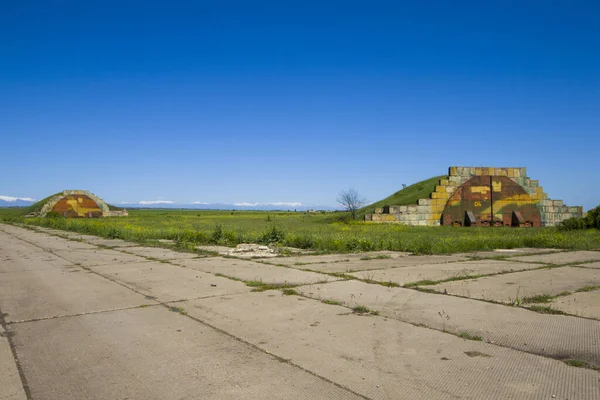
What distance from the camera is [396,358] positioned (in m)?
4.05

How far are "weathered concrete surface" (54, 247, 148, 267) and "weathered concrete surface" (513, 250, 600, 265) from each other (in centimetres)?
1016

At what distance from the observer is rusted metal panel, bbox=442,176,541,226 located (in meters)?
31.8

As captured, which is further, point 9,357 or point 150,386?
point 9,357

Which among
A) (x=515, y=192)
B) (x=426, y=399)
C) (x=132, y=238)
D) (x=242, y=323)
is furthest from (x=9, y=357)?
(x=515, y=192)

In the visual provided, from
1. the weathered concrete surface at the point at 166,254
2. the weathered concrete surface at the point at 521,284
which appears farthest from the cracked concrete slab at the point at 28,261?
the weathered concrete surface at the point at 521,284

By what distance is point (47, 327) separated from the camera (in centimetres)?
536

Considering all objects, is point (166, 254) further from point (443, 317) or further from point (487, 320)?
point (487, 320)

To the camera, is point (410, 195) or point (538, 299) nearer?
point (538, 299)

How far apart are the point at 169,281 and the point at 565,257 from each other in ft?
32.7

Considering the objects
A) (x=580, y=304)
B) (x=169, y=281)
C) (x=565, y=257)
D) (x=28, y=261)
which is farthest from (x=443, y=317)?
(x=28, y=261)

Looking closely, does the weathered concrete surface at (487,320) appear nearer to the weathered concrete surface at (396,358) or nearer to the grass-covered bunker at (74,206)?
the weathered concrete surface at (396,358)

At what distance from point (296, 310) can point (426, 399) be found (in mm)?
2924

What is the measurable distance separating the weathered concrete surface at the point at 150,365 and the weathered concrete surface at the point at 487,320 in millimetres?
2131

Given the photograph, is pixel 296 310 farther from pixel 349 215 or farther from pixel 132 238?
A: pixel 349 215
